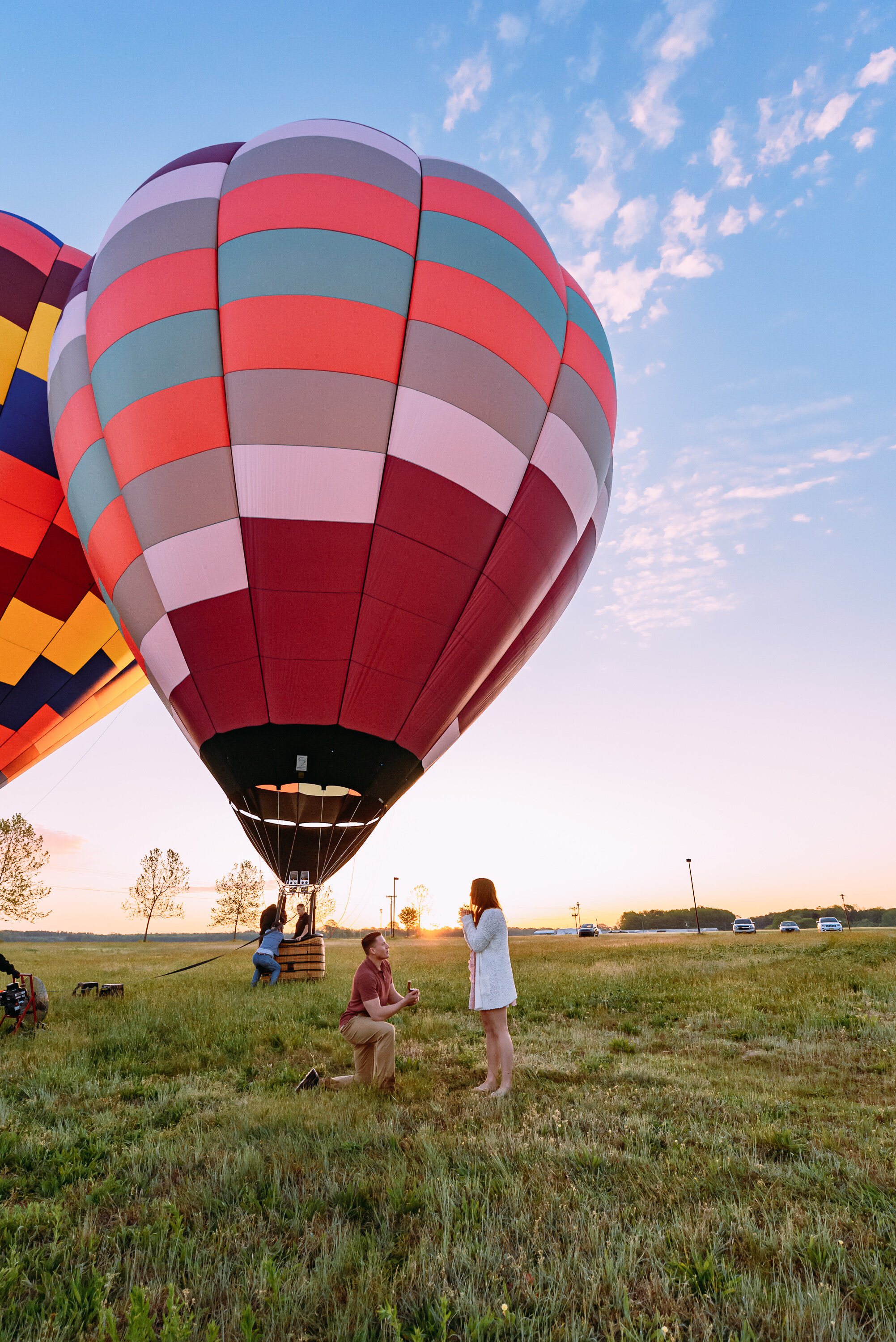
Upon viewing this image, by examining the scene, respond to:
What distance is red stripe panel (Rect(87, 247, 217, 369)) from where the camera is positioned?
325 inches

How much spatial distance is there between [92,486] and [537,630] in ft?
22.4

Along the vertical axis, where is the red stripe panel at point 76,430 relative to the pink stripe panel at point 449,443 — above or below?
above

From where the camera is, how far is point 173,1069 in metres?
5.71

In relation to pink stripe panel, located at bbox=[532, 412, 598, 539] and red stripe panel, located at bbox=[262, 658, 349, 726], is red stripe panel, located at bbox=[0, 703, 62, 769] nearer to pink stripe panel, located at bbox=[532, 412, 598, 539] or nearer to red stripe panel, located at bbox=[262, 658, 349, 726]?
red stripe panel, located at bbox=[262, 658, 349, 726]

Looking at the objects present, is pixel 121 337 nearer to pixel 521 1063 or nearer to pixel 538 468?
pixel 538 468

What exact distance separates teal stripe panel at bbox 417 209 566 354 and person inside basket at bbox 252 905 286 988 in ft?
32.3

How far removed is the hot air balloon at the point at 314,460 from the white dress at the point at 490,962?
10.9 feet

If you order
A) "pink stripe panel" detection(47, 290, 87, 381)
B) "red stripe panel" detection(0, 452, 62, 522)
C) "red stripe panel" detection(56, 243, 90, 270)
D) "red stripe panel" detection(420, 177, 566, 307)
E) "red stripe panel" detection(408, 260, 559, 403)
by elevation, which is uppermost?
"red stripe panel" detection(56, 243, 90, 270)

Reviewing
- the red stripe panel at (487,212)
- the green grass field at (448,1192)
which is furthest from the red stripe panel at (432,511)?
the green grass field at (448,1192)

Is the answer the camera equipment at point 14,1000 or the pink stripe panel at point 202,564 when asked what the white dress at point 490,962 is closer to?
the pink stripe panel at point 202,564

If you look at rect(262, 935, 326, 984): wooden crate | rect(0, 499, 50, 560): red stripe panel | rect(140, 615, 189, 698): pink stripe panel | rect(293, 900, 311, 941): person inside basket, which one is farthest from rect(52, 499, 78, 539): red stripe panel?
rect(262, 935, 326, 984): wooden crate

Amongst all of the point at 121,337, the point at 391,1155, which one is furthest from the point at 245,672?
the point at 391,1155

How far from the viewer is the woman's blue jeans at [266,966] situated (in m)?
11.0

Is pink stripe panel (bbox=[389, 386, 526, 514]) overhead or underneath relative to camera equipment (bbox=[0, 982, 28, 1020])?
overhead
